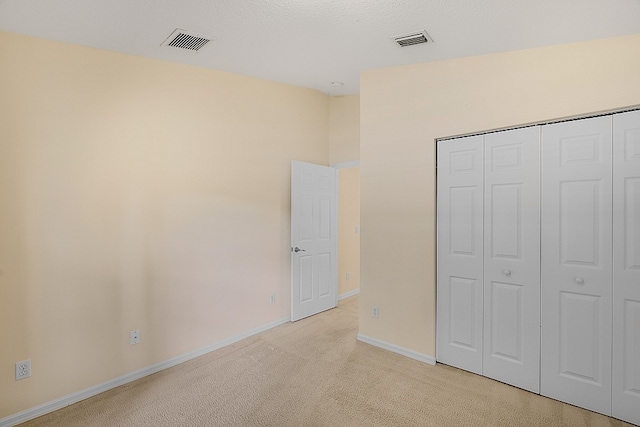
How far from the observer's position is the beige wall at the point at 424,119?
7.19 ft

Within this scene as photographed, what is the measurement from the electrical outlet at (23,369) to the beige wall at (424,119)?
8.75 ft

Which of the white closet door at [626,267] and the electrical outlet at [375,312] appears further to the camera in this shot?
the electrical outlet at [375,312]

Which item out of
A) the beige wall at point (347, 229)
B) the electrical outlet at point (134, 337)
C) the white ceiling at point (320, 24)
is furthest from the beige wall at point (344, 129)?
the electrical outlet at point (134, 337)

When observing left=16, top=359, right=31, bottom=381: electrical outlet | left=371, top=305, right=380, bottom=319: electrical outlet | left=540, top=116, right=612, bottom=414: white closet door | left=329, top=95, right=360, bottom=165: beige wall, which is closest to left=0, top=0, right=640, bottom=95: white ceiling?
left=540, top=116, right=612, bottom=414: white closet door

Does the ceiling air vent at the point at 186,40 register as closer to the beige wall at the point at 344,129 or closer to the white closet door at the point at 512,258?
the beige wall at the point at 344,129

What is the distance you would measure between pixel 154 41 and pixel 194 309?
7.46 feet

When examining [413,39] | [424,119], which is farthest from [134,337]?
[413,39]

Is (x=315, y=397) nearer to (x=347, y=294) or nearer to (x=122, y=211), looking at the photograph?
(x=122, y=211)

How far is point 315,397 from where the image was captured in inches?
95.4

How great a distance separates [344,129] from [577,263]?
9.63ft

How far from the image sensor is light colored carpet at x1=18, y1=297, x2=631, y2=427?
2158 millimetres

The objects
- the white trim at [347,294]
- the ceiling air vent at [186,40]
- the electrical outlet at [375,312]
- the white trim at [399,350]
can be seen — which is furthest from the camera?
the white trim at [347,294]

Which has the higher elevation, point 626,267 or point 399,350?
point 626,267

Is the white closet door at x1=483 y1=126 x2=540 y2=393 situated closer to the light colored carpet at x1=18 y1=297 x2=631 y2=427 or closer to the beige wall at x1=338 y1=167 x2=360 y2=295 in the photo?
the light colored carpet at x1=18 y1=297 x2=631 y2=427
